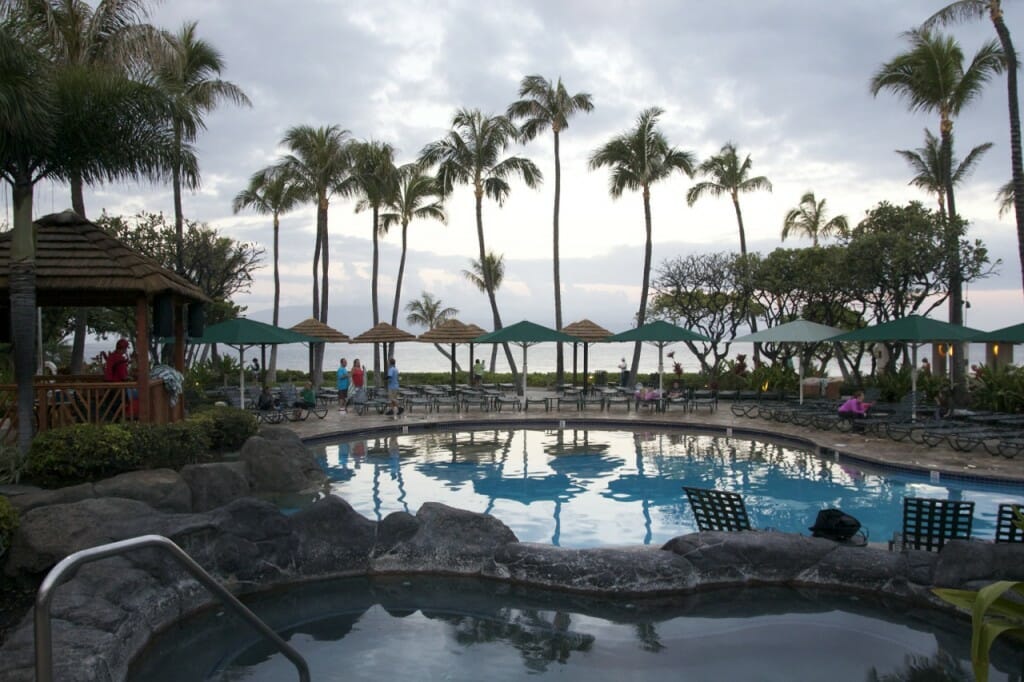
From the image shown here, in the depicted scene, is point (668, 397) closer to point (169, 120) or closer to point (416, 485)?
point (416, 485)

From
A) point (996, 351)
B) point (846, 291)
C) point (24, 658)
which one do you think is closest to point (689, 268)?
point (846, 291)

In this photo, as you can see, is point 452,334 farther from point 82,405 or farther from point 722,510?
point 722,510

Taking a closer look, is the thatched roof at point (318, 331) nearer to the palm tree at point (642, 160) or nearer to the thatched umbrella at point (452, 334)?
the thatched umbrella at point (452, 334)

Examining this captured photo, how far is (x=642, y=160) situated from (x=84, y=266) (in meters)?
21.8

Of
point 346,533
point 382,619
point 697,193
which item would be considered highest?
point 697,193

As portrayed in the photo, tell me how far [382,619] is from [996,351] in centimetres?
2345

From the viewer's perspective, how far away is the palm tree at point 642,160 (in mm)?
28547

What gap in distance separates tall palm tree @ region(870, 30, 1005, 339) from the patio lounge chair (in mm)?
15905

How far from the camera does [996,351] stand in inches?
925

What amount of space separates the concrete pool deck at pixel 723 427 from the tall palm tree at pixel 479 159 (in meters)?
8.92

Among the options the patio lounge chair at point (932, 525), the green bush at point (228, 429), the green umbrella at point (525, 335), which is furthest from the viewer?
the green umbrella at point (525, 335)

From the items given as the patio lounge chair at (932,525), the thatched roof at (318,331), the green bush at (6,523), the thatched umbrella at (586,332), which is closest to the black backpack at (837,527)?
the patio lounge chair at (932,525)

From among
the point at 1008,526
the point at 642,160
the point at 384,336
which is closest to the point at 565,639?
the point at 1008,526

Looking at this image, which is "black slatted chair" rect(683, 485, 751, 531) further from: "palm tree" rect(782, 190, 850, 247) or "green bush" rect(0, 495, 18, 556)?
"palm tree" rect(782, 190, 850, 247)
